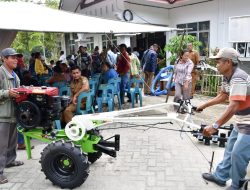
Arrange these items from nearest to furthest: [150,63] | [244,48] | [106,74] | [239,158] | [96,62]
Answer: [239,158] → [106,74] → [150,63] → [96,62] → [244,48]

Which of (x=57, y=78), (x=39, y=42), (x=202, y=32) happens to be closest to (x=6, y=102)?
(x=57, y=78)

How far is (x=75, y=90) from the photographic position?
21.0 feet

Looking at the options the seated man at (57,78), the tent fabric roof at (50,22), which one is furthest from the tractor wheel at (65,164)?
the seated man at (57,78)

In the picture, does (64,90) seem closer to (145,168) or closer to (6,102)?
(6,102)

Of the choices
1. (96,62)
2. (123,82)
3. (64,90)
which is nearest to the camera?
(64,90)

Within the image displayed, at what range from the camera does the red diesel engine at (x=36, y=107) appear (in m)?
4.02

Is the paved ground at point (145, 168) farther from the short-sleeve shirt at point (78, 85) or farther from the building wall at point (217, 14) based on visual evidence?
the building wall at point (217, 14)

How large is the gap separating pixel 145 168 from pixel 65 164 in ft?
4.02

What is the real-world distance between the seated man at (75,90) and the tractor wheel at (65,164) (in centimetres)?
210

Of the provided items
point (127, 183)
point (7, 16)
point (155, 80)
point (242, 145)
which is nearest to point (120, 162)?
point (127, 183)

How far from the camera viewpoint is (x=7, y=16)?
20.4 ft

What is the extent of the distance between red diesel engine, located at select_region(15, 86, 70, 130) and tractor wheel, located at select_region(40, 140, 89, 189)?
38cm

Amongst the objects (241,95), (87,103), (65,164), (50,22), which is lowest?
(65,164)

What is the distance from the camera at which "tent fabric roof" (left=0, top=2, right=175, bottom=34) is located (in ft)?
19.7
